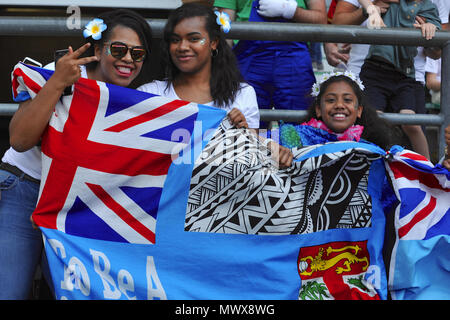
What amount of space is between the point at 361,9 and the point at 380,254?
2.00 meters

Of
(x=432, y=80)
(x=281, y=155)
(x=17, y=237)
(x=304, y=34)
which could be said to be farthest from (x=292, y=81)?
(x=17, y=237)

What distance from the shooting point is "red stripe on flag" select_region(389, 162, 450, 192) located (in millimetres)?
3151

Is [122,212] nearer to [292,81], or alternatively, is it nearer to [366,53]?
[292,81]

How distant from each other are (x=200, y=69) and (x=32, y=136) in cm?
106

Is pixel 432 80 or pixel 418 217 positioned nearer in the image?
pixel 418 217

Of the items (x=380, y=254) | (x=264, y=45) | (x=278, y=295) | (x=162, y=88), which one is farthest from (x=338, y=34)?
(x=278, y=295)

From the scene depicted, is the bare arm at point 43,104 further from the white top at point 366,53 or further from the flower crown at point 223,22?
the white top at point 366,53

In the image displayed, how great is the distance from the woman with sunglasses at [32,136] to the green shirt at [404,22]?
6.44ft

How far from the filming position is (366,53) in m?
4.55

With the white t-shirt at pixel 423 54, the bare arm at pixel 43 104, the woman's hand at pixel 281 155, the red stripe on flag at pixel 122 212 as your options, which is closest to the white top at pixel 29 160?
the bare arm at pixel 43 104

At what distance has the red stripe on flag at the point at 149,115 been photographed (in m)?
3.03

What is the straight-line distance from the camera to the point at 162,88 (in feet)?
11.3

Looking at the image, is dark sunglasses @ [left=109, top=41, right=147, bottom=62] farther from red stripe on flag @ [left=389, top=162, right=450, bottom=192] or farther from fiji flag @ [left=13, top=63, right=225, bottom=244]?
red stripe on flag @ [left=389, top=162, right=450, bottom=192]

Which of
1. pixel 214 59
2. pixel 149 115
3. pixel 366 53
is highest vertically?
pixel 366 53
